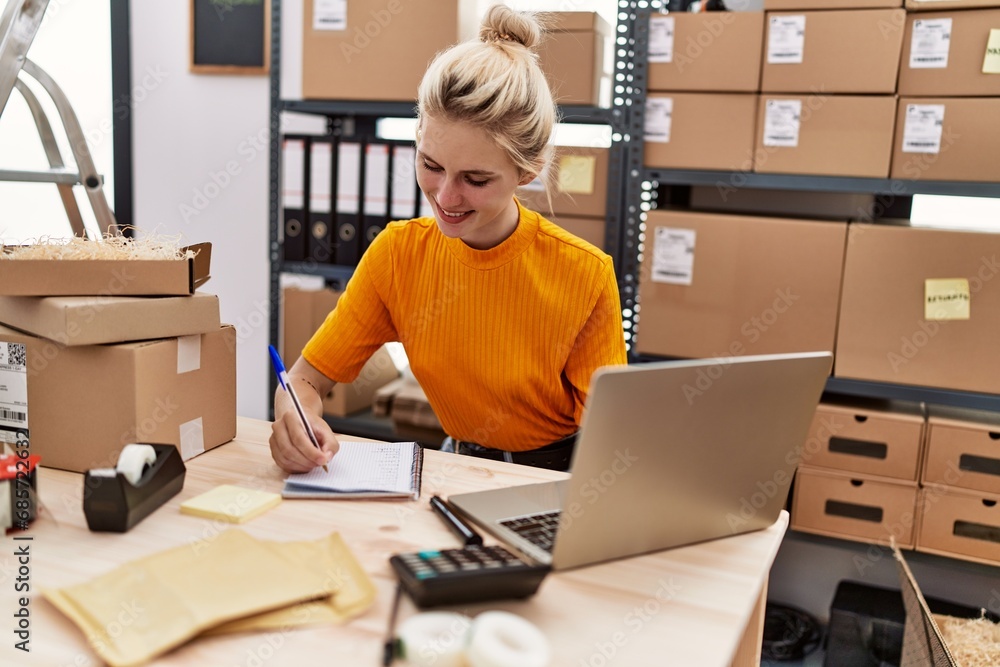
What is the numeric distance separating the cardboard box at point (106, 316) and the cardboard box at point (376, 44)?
1200 mm

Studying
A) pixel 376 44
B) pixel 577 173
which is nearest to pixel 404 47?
pixel 376 44

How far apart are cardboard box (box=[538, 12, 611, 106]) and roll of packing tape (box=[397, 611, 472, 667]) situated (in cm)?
157

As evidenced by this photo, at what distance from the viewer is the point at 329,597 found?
71 cm

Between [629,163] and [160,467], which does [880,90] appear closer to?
[629,163]

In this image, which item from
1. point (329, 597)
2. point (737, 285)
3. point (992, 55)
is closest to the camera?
point (329, 597)

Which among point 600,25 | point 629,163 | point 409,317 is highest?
point 600,25

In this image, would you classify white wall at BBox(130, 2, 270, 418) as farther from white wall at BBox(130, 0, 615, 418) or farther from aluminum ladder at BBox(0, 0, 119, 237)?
aluminum ladder at BBox(0, 0, 119, 237)

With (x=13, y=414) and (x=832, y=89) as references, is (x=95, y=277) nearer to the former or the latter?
(x=13, y=414)

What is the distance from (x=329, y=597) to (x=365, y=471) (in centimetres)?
34

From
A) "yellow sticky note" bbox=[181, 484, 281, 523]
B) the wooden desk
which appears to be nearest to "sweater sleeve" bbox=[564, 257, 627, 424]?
the wooden desk

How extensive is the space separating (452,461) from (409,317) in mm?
349

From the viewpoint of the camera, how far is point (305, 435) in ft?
3.34

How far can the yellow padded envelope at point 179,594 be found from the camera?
0.63 metres

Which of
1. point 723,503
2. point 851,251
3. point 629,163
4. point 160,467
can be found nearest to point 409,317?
point 160,467
